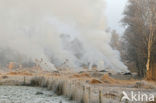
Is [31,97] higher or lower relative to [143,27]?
lower

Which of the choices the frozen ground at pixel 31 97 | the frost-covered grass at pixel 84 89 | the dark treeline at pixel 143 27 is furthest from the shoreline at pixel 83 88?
the dark treeline at pixel 143 27

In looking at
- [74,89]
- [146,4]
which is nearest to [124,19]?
[146,4]

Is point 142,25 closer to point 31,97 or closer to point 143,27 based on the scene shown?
point 143,27

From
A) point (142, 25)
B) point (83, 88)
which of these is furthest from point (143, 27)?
point (83, 88)

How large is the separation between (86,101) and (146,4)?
1842 cm

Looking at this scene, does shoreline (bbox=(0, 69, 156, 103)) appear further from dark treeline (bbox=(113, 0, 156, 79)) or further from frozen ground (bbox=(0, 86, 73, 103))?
dark treeline (bbox=(113, 0, 156, 79))

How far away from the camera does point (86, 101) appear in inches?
356

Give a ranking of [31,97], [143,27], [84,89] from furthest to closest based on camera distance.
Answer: [143,27] < [31,97] < [84,89]

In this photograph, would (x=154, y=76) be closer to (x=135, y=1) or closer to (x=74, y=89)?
(x=135, y=1)

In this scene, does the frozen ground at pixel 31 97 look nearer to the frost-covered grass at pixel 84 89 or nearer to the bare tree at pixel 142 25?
the frost-covered grass at pixel 84 89

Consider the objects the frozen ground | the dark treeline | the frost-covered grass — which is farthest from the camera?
the dark treeline

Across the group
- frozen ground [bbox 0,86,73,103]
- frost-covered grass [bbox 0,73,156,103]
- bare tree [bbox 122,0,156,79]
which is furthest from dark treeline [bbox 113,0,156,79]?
frozen ground [bbox 0,86,73,103]

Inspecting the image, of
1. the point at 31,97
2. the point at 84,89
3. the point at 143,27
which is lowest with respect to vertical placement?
the point at 31,97

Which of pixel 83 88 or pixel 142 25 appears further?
pixel 142 25
